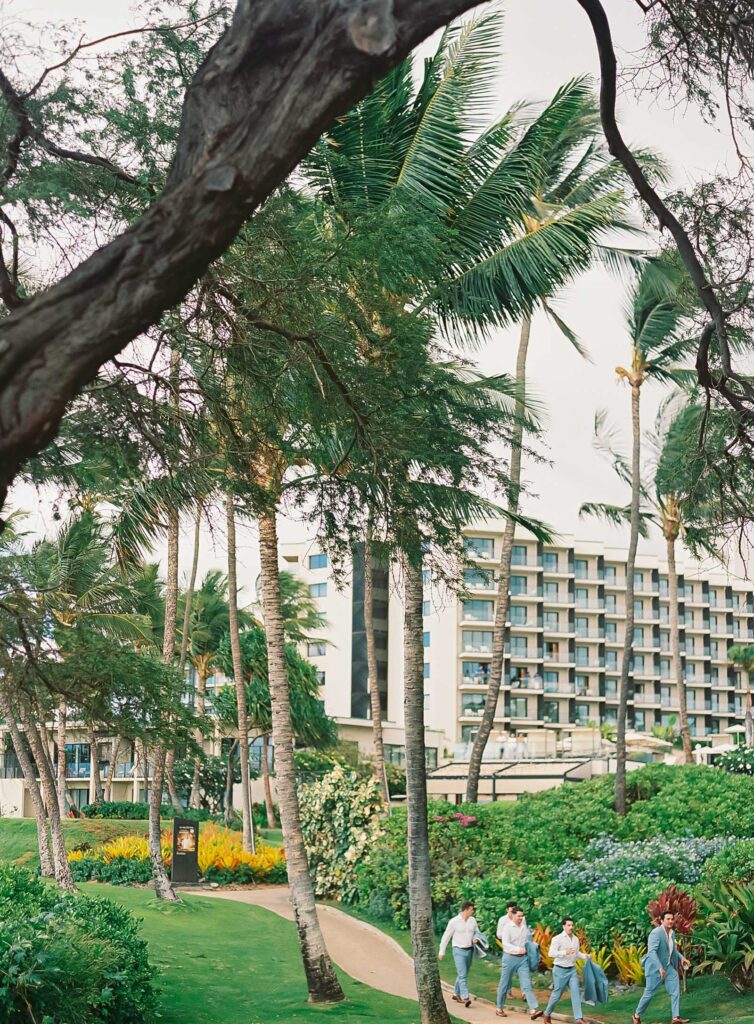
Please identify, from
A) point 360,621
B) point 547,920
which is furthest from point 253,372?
point 360,621

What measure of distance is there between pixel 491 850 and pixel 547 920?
4339 mm

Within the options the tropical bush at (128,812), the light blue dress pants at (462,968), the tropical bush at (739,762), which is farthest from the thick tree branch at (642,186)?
the tropical bush at (128,812)

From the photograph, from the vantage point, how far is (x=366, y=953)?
20109 mm

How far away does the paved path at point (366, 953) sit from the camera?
16.1 m

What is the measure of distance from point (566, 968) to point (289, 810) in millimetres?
4772

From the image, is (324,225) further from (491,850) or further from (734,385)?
(491,850)

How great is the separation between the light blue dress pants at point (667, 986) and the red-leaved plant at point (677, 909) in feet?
3.89

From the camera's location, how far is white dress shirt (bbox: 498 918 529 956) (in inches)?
602

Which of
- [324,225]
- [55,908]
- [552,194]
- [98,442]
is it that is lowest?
[55,908]

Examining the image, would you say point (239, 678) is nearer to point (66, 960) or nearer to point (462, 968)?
point (462, 968)

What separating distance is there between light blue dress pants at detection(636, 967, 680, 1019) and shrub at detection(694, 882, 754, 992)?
0.99 m

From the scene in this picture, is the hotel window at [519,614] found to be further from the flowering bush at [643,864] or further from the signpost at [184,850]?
the flowering bush at [643,864]

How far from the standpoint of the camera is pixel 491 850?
73.8 feet

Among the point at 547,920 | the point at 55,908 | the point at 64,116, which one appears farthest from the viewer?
the point at 547,920
